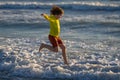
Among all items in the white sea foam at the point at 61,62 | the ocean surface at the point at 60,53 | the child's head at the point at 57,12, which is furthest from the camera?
the child's head at the point at 57,12

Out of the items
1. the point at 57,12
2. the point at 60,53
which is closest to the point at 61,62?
the point at 60,53

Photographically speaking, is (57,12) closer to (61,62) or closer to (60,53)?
(61,62)

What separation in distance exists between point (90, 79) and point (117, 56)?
257 centimetres

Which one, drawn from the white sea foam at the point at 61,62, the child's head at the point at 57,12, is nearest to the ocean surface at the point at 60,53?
the white sea foam at the point at 61,62

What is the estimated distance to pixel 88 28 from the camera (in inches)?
701

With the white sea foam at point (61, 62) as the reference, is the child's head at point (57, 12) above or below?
above

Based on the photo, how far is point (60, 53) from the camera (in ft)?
39.7

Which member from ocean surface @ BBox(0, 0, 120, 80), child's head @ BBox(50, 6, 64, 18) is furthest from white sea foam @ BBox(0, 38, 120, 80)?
child's head @ BBox(50, 6, 64, 18)

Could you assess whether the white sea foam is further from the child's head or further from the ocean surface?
the child's head

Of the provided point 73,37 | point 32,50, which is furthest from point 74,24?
point 32,50

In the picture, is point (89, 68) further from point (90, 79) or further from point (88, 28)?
point (88, 28)

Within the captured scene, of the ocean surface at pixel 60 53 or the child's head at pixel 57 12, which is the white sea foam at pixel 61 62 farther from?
the child's head at pixel 57 12

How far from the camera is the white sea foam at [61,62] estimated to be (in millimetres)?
9564

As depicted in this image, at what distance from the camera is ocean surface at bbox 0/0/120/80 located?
968cm
